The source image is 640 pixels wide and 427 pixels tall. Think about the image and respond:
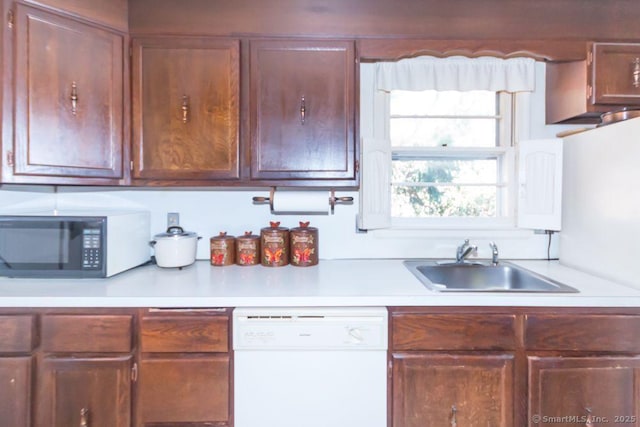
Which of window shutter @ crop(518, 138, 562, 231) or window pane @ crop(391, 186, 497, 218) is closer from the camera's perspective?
window shutter @ crop(518, 138, 562, 231)

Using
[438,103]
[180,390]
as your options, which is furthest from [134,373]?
[438,103]

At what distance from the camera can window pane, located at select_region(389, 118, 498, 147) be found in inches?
75.5

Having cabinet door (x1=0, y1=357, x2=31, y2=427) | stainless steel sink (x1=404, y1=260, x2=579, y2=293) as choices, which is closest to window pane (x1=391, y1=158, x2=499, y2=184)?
stainless steel sink (x1=404, y1=260, x2=579, y2=293)

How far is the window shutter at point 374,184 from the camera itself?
1760 mm

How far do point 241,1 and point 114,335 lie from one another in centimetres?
153

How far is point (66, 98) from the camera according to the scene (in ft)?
4.50

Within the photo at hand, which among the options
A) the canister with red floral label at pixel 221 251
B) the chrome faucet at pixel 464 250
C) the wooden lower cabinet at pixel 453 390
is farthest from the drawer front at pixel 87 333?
the chrome faucet at pixel 464 250

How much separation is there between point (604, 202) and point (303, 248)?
1.40 meters

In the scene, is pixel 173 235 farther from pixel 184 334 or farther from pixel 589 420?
pixel 589 420

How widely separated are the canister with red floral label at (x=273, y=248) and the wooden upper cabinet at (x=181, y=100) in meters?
0.50

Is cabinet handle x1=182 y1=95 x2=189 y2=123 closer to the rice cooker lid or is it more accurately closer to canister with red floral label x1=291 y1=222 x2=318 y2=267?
the rice cooker lid

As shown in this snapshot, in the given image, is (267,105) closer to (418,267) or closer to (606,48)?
(418,267)

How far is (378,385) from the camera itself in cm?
120

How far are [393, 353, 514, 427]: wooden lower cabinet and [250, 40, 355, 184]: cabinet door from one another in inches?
39.3
